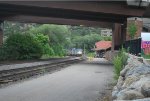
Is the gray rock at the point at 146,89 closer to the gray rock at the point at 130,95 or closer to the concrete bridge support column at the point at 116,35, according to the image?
the gray rock at the point at 130,95

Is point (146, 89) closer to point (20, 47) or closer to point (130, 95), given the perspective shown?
point (130, 95)

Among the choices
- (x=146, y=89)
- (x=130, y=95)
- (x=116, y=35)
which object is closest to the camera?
(x=146, y=89)

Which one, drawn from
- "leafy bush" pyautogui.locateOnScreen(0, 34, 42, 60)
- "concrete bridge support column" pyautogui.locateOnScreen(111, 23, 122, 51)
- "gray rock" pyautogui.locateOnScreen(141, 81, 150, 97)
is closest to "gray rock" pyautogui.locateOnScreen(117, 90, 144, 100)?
"gray rock" pyautogui.locateOnScreen(141, 81, 150, 97)

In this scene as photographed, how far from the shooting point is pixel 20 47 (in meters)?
59.9

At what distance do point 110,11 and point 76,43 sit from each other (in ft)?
418

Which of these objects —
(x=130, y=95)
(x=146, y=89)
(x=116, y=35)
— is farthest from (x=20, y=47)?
(x=146, y=89)

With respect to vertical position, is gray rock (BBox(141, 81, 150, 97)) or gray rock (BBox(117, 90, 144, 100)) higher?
gray rock (BBox(141, 81, 150, 97))

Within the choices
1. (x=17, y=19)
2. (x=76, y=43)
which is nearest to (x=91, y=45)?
(x=76, y=43)

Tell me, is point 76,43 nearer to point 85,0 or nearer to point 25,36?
point 25,36

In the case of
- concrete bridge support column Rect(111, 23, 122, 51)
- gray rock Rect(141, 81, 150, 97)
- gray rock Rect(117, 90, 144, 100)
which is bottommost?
gray rock Rect(117, 90, 144, 100)

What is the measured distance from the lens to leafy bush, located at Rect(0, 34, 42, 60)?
191 ft

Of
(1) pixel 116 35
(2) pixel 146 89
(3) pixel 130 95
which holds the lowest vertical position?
(3) pixel 130 95

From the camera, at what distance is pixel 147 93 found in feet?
27.8

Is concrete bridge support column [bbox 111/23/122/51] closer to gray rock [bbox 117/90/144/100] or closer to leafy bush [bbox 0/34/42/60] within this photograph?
leafy bush [bbox 0/34/42/60]
